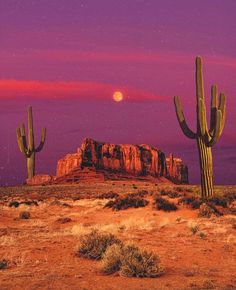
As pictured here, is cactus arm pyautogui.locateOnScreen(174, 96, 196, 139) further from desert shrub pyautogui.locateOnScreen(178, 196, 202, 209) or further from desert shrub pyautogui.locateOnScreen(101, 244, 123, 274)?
desert shrub pyautogui.locateOnScreen(101, 244, 123, 274)

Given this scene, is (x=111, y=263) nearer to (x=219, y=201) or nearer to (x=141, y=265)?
(x=141, y=265)

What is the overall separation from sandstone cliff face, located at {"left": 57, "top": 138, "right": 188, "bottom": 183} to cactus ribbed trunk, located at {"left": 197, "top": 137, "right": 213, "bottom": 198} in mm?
72436

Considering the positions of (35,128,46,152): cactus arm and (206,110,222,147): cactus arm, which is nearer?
(206,110,222,147): cactus arm

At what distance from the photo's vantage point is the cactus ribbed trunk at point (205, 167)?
88.6 ft

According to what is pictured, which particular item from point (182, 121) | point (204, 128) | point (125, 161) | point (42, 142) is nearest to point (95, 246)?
point (204, 128)

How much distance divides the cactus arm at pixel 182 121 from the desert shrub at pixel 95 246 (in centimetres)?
1675

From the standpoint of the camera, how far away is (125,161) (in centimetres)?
11069

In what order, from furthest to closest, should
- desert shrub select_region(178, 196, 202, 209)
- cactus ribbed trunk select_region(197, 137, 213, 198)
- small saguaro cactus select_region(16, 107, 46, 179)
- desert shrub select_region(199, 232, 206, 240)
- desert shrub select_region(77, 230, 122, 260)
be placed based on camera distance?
small saguaro cactus select_region(16, 107, 46, 179) < cactus ribbed trunk select_region(197, 137, 213, 198) < desert shrub select_region(178, 196, 202, 209) < desert shrub select_region(199, 232, 206, 240) < desert shrub select_region(77, 230, 122, 260)

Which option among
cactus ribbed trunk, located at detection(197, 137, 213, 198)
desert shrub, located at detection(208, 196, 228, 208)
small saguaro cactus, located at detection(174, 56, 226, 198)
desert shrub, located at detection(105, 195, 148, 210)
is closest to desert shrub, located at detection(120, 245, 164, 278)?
desert shrub, located at detection(208, 196, 228, 208)

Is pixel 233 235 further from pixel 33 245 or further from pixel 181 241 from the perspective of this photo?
pixel 33 245

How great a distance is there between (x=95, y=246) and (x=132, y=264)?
2491mm

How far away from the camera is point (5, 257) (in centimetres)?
1040

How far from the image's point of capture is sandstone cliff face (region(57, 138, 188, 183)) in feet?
339

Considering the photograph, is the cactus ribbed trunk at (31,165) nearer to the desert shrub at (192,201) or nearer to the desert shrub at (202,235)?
the desert shrub at (192,201)
